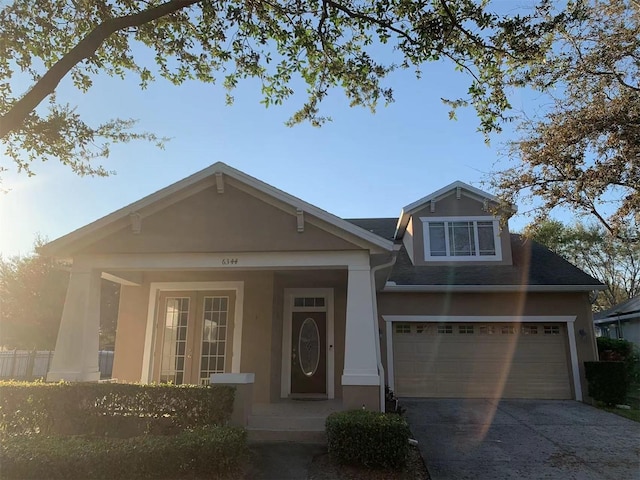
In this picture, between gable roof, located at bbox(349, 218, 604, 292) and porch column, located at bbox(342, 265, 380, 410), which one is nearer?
porch column, located at bbox(342, 265, 380, 410)

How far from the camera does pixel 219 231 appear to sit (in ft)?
27.6

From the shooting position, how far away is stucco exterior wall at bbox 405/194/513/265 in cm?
1431

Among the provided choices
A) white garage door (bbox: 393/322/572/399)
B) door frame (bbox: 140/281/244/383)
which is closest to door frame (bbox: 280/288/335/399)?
door frame (bbox: 140/281/244/383)

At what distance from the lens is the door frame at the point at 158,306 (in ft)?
32.4

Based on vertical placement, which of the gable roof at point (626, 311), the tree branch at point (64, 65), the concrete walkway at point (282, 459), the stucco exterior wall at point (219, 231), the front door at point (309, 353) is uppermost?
the tree branch at point (64, 65)

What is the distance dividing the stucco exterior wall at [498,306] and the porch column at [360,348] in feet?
17.8

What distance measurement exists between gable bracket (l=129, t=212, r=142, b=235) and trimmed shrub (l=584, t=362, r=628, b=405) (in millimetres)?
11823

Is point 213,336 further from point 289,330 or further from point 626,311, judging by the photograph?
point 626,311

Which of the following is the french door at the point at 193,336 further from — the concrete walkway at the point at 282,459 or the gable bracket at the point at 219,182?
the concrete walkway at the point at 282,459

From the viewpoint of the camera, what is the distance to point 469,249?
14.3m

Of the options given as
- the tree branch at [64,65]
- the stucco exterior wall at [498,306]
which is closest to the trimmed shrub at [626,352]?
the stucco exterior wall at [498,306]

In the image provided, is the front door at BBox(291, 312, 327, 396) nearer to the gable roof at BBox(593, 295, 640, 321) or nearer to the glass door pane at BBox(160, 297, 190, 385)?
Answer: the glass door pane at BBox(160, 297, 190, 385)

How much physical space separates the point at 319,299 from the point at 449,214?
5.97m

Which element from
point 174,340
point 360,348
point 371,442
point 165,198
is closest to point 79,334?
point 174,340
